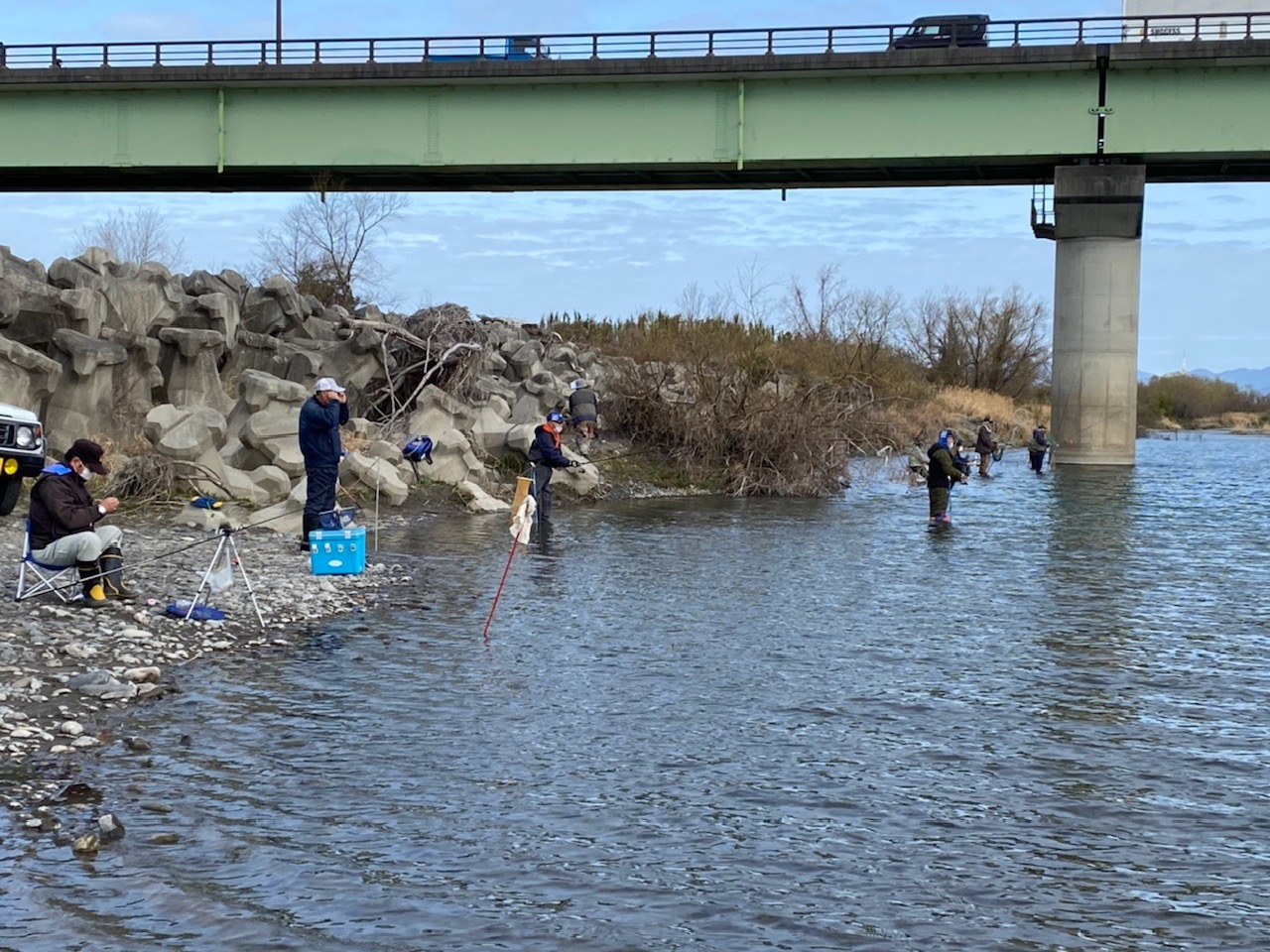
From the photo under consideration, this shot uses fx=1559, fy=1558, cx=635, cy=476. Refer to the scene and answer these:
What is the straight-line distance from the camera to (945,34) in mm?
41312

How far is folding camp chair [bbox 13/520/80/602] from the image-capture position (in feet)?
43.7

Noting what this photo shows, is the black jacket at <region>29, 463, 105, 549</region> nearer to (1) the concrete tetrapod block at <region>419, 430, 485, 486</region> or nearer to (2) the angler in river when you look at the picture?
(1) the concrete tetrapod block at <region>419, 430, 485, 486</region>

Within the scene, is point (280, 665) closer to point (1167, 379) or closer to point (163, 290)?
point (163, 290)

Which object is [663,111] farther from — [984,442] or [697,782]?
[697,782]

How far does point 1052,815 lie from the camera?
30.0 feet

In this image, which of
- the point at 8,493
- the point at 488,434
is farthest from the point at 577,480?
the point at 8,493

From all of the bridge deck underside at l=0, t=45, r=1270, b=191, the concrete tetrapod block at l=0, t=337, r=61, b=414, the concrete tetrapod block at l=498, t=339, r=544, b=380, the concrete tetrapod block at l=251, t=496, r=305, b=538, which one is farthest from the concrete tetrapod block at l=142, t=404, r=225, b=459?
the bridge deck underside at l=0, t=45, r=1270, b=191

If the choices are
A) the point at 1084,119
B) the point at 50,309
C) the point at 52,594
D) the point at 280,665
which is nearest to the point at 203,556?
the point at 52,594

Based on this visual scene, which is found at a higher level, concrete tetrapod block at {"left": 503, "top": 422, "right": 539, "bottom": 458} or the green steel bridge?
the green steel bridge

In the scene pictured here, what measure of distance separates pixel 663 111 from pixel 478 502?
699 inches

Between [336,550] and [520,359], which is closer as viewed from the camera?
[336,550]

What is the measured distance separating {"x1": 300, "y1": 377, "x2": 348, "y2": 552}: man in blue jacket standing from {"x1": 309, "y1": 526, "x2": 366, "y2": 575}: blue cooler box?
2.77ft

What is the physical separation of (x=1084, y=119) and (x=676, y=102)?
34.4 ft

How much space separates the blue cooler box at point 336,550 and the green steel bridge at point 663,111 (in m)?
25.3
